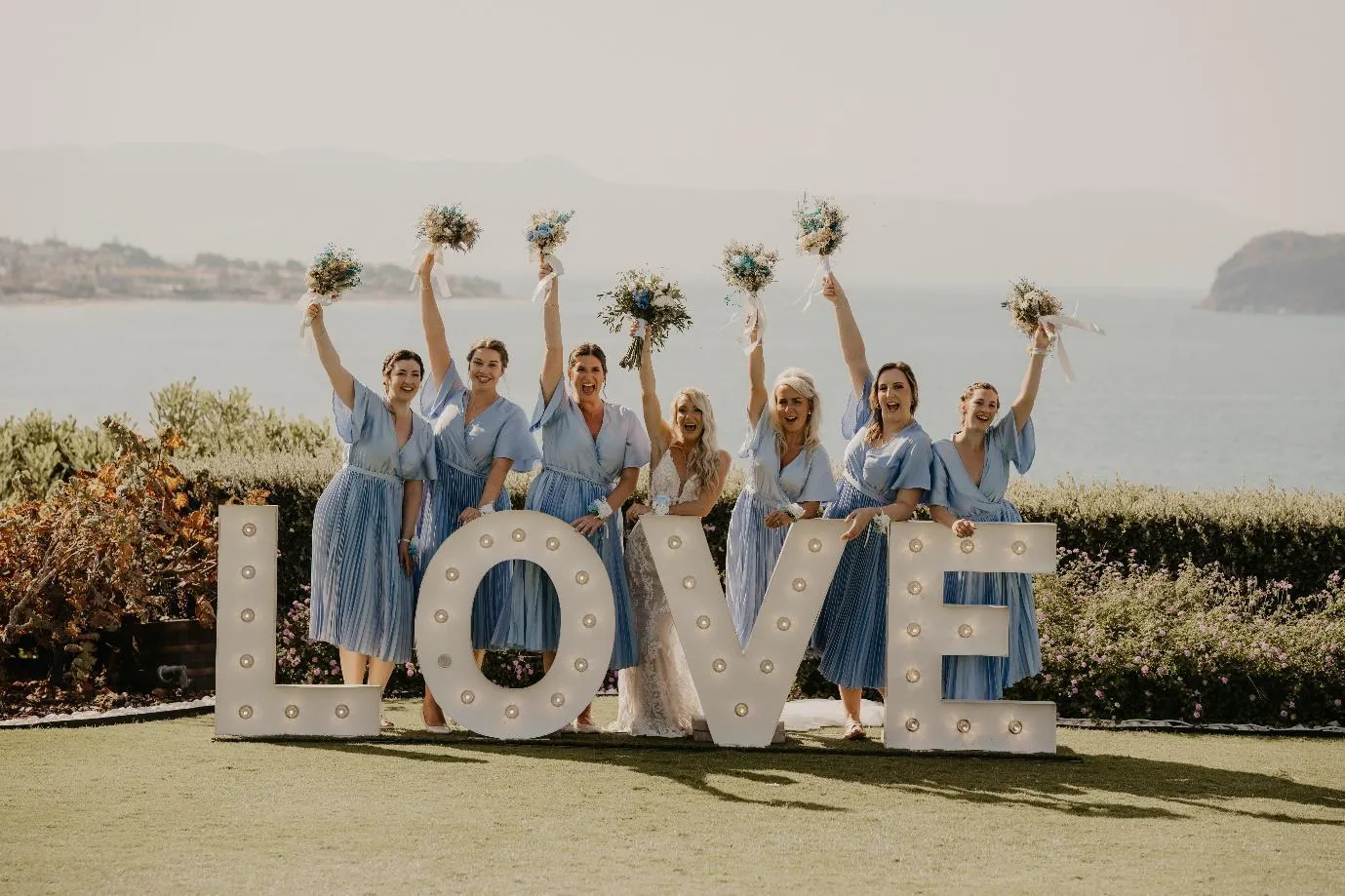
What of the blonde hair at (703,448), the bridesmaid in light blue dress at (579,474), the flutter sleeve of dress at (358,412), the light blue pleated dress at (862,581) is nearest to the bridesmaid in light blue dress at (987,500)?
the light blue pleated dress at (862,581)

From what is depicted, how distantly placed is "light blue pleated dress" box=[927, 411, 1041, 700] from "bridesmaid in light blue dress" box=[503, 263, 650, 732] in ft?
5.23

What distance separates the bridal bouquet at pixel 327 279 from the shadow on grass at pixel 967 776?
2218mm

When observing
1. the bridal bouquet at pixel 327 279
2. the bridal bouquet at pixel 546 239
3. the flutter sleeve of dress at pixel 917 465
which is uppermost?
the bridal bouquet at pixel 546 239

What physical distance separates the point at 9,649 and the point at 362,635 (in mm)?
2916

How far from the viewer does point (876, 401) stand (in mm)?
9234

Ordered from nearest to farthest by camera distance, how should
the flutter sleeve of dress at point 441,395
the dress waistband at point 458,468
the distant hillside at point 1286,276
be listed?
the dress waistband at point 458,468 → the flutter sleeve of dress at point 441,395 → the distant hillside at point 1286,276

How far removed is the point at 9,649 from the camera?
35.5ft

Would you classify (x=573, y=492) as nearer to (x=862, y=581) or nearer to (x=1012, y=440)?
(x=862, y=581)

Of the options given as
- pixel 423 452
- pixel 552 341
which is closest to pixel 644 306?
pixel 552 341

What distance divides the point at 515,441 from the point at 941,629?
242cm

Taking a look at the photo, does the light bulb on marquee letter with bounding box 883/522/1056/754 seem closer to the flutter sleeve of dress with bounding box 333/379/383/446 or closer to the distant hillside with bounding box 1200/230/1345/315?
the flutter sleeve of dress with bounding box 333/379/383/446

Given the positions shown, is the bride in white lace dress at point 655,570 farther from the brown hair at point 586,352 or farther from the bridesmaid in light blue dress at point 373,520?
the bridesmaid in light blue dress at point 373,520

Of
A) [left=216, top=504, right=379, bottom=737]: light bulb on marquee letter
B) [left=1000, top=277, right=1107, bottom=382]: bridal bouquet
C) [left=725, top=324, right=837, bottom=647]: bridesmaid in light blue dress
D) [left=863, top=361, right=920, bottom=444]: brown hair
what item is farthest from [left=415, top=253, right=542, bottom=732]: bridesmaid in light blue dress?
[left=1000, top=277, right=1107, bottom=382]: bridal bouquet

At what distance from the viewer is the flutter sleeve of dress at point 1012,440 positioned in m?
9.09
